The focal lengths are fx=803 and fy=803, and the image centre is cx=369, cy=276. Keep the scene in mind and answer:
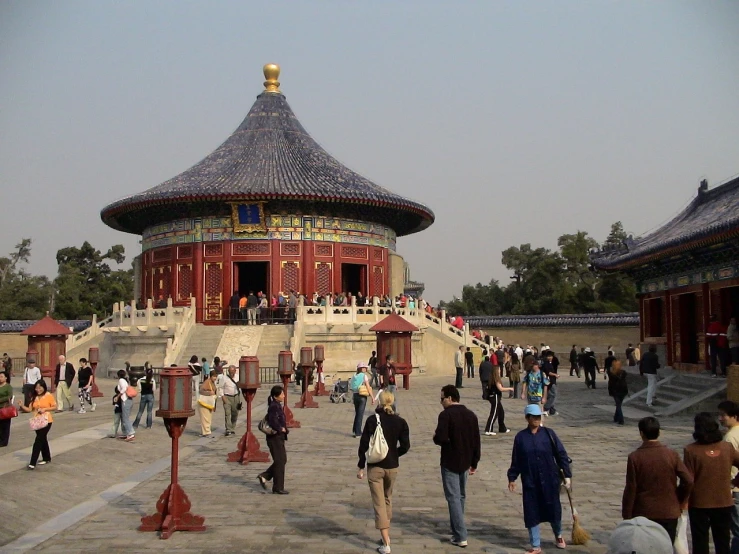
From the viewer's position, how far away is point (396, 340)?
2388 cm

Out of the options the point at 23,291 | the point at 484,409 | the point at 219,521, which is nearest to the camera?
the point at 219,521

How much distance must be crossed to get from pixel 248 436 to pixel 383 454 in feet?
15.7

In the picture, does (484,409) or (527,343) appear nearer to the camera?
(484,409)

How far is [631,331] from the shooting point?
36188 mm

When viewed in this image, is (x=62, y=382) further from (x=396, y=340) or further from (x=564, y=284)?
(x=564, y=284)

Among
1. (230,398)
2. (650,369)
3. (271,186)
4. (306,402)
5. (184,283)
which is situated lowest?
(306,402)

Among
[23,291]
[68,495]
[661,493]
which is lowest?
[68,495]

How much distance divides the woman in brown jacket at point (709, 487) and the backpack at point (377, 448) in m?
2.53

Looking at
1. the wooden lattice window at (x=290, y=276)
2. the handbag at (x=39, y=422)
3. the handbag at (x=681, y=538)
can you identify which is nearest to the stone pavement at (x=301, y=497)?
the handbag at (x=39, y=422)

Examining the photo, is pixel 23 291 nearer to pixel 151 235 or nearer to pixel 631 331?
pixel 151 235

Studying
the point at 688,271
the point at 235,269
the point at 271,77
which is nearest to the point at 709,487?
the point at 688,271

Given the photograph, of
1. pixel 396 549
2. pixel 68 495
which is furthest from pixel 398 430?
pixel 68 495

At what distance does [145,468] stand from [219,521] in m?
3.69

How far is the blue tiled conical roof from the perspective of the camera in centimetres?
3381
